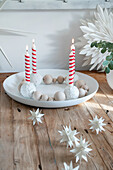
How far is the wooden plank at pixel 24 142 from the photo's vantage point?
0.78 meters

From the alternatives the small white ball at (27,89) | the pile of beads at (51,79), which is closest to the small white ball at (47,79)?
the pile of beads at (51,79)

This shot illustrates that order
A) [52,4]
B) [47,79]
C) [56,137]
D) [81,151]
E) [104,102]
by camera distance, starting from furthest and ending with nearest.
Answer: [52,4] → [47,79] → [104,102] → [56,137] → [81,151]

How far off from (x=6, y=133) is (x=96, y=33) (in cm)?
75

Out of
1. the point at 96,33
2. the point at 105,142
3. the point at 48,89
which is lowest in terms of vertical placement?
the point at 48,89

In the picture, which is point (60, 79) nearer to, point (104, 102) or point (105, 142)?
point (104, 102)

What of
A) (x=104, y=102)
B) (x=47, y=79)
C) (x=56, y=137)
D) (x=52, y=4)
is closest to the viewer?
(x=56, y=137)

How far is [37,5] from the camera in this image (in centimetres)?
141

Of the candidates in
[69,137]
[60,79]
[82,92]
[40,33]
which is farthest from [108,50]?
[40,33]

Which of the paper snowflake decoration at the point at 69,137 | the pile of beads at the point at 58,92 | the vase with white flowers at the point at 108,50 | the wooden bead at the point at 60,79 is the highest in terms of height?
the vase with white flowers at the point at 108,50

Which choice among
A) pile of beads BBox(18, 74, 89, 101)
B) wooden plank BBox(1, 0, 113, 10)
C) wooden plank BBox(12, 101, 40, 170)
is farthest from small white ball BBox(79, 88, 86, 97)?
wooden plank BBox(1, 0, 113, 10)

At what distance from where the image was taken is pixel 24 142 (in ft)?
2.89

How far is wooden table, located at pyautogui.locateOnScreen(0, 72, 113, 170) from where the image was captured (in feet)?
2.57

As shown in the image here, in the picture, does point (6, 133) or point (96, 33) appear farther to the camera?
point (96, 33)

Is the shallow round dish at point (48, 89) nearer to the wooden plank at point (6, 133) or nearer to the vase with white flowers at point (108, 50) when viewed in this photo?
the wooden plank at point (6, 133)
